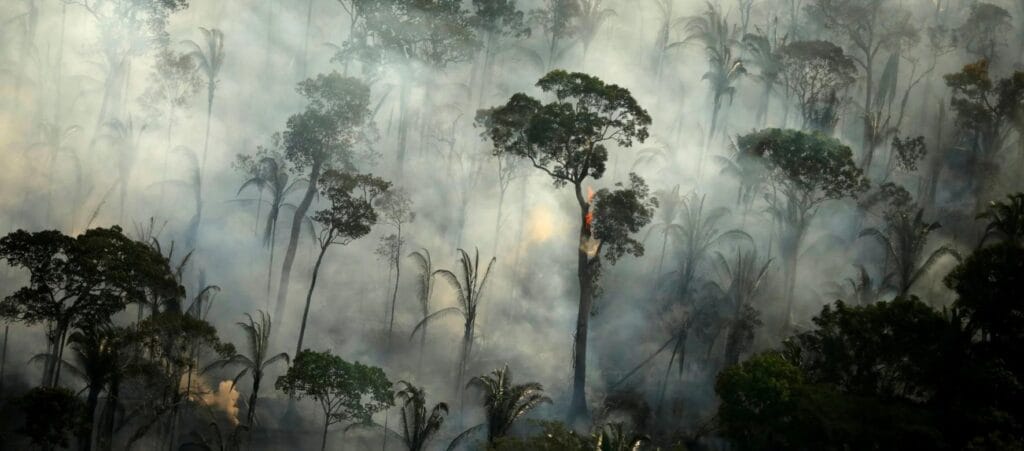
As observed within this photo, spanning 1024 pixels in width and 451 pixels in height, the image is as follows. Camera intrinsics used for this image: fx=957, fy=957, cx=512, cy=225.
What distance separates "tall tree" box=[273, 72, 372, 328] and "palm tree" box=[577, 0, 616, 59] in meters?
31.1

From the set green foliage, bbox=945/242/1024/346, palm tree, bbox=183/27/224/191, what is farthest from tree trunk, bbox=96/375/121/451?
green foliage, bbox=945/242/1024/346

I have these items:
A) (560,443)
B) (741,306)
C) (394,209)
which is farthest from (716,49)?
(560,443)

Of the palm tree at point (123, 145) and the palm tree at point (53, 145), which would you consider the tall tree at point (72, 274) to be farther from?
the palm tree at point (123, 145)

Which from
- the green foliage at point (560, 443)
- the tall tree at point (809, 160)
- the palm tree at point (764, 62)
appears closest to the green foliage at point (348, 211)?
the green foliage at point (560, 443)

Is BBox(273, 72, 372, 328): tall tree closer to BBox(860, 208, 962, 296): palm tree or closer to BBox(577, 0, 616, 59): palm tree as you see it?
BBox(577, 0, 616, 59): palm tree

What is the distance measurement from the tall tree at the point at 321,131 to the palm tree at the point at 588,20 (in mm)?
31130

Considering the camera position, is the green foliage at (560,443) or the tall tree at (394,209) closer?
the green foliage at (560,443)

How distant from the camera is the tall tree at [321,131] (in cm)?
6512

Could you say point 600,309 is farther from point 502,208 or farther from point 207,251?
point 207,251

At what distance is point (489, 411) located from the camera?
49.8m

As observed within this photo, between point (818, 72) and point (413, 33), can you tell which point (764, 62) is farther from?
point (413, 33)

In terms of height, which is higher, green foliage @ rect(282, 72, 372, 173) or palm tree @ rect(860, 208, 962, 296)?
green foliage @ rect(282, 72, 372, 173)

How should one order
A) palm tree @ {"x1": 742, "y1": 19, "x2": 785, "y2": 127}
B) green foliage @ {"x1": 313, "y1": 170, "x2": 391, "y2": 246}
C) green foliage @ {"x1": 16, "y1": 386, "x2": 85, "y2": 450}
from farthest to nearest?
palm tree @ {"x1": 742, "y1": 19, "x2": 785, "y2": 127}
green foliage @ {"x1": 313, "y1": 170, "x2": 391, "y2": 246}
green foliage @ {"x1": 16, "y1": 386, "x2": 85, "y2": 450}

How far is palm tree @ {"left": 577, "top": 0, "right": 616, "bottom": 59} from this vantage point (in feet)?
299
